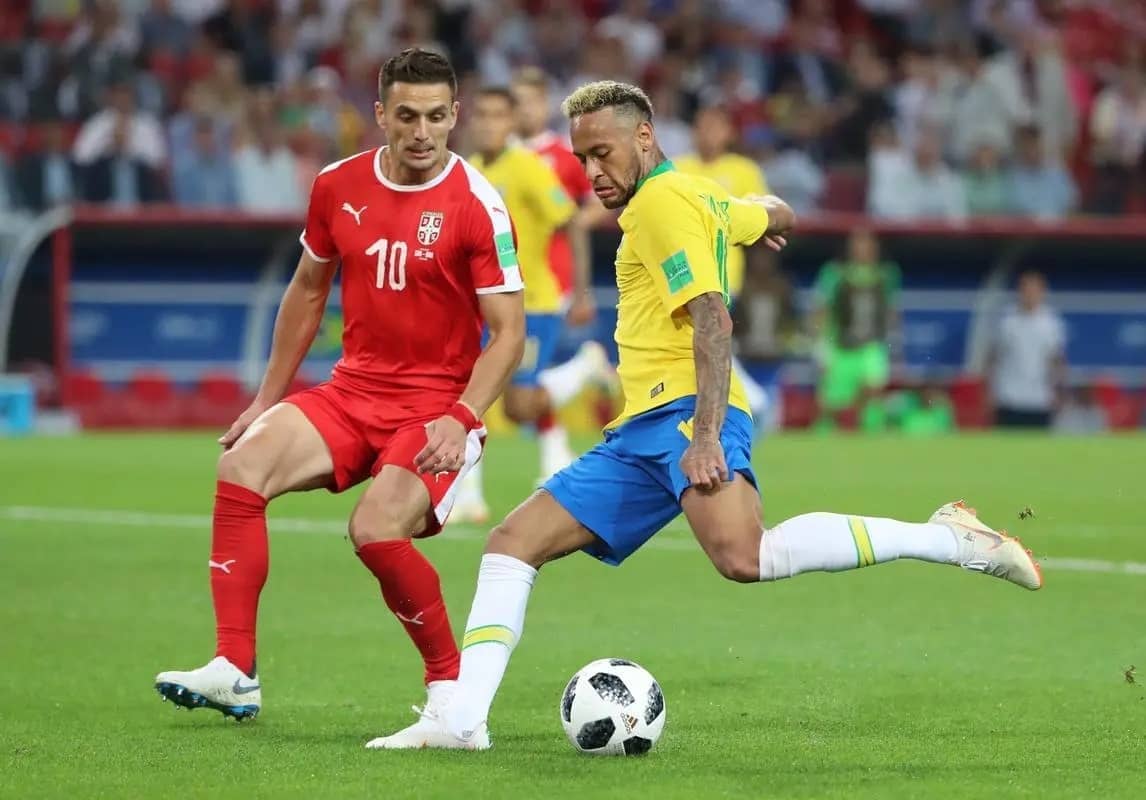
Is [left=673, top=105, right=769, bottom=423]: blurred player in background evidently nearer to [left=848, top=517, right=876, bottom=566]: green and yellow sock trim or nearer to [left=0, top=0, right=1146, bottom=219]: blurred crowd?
[left=0, top=0, right=1146, bottom=219]: blurred crowd

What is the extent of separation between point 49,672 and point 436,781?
2.58 meters

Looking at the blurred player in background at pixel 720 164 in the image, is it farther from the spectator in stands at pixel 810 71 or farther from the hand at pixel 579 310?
the spectator in stands at pixel 810 71

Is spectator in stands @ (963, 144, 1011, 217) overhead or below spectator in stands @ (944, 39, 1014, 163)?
below

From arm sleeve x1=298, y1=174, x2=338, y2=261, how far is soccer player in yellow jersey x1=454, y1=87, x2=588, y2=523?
5223 millimetres

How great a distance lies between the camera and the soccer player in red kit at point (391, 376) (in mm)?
6309

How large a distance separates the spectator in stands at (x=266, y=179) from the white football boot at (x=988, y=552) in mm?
15002

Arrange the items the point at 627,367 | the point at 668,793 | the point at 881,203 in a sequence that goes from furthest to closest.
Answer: the point at 881,203, the point at 627,367, the point at 668,793

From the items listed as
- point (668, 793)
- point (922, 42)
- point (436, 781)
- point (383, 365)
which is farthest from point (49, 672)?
point (922, 42)

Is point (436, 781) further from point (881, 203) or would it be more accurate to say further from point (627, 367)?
point (881, 203)

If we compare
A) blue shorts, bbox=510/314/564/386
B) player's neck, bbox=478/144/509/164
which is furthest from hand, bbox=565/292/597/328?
player's neck, bbox=478/144/509/164

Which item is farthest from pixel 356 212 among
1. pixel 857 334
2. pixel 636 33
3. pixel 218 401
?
pixel 636 33

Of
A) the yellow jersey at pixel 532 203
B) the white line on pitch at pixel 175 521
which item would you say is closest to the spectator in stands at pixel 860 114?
the yellow jersey at pixel 532 203

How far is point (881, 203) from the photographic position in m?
21.9

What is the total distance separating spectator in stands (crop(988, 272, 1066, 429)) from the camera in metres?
21.6
